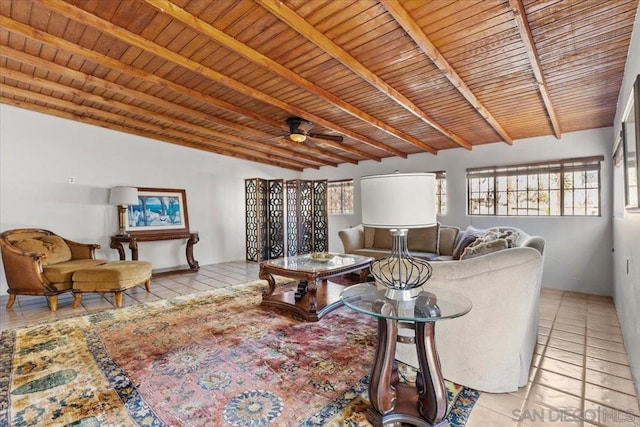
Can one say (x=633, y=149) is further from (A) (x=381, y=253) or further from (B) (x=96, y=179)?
(B) (x=96, y=179)

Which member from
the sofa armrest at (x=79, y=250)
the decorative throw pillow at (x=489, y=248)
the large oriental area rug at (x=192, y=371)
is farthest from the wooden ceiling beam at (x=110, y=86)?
the decorative throw pillow at (x=489, y=248)

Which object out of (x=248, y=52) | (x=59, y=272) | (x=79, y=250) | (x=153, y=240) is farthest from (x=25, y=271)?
(x=248, y=52)

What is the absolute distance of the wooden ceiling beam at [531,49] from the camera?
2022 mm

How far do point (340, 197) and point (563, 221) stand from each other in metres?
4.48

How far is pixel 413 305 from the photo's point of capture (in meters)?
1.56

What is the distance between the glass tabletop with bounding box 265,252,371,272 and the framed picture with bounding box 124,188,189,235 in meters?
3.01

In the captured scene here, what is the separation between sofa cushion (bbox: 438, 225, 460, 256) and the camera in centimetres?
472

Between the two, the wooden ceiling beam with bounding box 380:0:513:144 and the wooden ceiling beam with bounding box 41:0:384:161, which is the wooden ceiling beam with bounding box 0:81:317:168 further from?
the wooden ceiling beam with bounding box 380:0:513:144

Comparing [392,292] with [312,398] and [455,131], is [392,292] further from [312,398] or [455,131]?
[455,131]

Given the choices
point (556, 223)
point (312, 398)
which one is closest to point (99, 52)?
point (312, 398)

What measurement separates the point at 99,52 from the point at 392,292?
3484 millimetres

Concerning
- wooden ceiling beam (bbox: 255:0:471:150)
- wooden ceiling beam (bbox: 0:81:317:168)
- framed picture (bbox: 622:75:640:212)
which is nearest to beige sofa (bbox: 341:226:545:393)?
framed picture (bbox: 622:75:640:212)

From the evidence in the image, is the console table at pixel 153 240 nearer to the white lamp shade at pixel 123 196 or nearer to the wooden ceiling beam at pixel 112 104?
the white lamp shade at pixel 123 196

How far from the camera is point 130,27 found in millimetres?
2506
